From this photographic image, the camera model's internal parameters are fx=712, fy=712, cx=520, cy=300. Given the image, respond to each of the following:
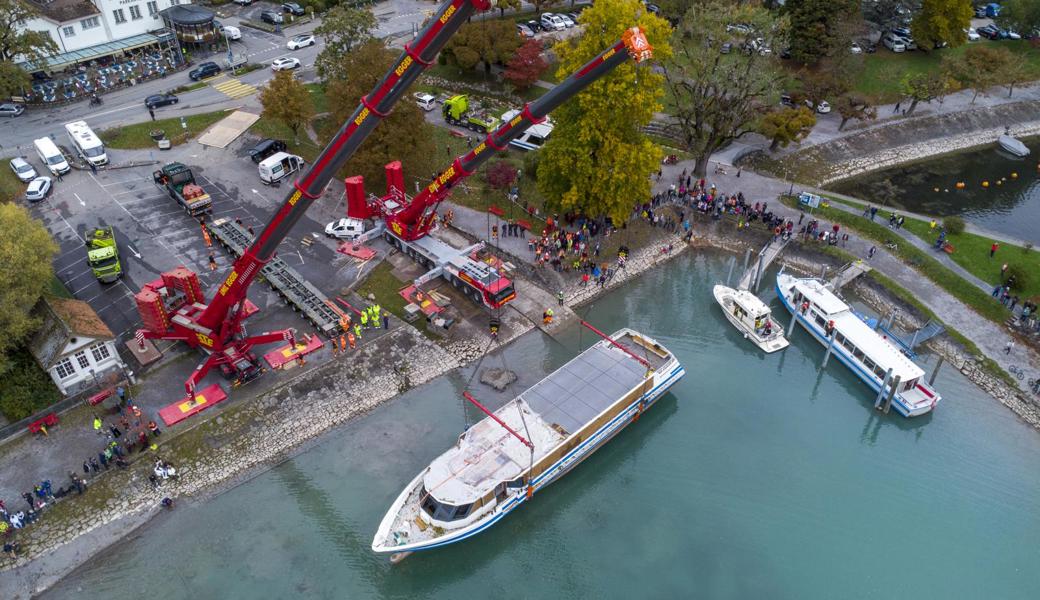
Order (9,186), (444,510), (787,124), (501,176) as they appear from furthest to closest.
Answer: (787,124)
(501,176)
(9,186)
(444,510)

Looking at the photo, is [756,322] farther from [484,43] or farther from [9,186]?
[9,186]

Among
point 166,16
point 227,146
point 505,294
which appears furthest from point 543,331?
point 166,16

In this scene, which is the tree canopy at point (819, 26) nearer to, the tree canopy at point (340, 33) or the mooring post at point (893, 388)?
the mooring post at point (893, 388)

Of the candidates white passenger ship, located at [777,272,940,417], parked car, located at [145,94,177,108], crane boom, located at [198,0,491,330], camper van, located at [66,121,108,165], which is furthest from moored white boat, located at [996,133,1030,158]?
camper van, located at [66,121,108,165]

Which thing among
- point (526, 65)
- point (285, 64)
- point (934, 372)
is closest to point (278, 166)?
point (285, 64)

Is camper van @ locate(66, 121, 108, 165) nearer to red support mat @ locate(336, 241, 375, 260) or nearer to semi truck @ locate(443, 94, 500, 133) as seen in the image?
red support mat @ locate(336, 241, 375, 260)

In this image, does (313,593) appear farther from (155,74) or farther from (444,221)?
(155,74)

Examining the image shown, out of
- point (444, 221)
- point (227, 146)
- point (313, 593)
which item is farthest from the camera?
point (227, 146)
